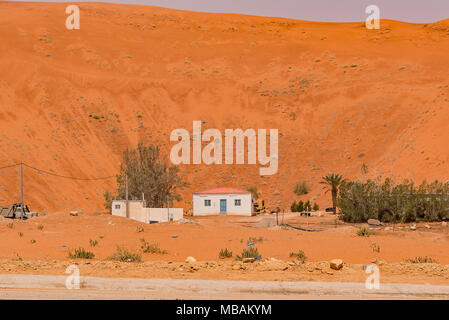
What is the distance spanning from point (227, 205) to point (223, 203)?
1.36ft

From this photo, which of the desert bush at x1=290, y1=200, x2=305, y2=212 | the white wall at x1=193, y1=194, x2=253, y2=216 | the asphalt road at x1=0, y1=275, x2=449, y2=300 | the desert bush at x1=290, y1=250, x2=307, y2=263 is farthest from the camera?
the desert bush at x1=290, y1=200, x2=305, y2=212

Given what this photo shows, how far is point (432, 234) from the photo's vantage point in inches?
1036

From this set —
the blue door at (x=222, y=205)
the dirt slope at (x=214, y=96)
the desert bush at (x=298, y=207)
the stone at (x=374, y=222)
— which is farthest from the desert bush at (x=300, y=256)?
the desert bush at (x=298, y=207)

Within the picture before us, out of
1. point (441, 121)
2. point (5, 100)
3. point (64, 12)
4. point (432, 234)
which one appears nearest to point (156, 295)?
point (432, 234)

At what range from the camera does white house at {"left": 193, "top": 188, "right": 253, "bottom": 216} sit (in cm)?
4894

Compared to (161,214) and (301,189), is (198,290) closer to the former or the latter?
(161,214)

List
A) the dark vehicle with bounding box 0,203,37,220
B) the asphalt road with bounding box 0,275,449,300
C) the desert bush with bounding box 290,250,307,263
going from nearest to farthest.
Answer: the asphalt road with bounding box 0,275,449,300
the desert bush with bounding box 290,250,307,263
the dark vehicle with bounding box 0,203,37,220

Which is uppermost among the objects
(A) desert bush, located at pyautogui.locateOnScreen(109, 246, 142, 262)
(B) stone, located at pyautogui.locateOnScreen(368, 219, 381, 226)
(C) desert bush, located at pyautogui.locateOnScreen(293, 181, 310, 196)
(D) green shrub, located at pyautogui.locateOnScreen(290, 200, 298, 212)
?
(C) desert bush, located at pyautogui.locateOnScreen(293, 181, 310, 196)

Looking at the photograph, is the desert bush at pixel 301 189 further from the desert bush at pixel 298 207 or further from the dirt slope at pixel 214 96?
the desert bush at pixel 298 207

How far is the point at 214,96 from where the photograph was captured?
72.9 m

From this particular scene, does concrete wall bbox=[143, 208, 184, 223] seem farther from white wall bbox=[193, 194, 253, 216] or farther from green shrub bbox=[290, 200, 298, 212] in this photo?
green shrub bbox=[290, 200, 298, 212]

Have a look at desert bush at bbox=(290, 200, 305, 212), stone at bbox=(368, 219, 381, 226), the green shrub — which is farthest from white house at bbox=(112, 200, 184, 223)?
the green shrub

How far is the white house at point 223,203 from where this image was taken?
161 feet

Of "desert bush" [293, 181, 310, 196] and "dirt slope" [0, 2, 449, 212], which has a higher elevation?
"dirt slope" [0, 2, 449, 212]
